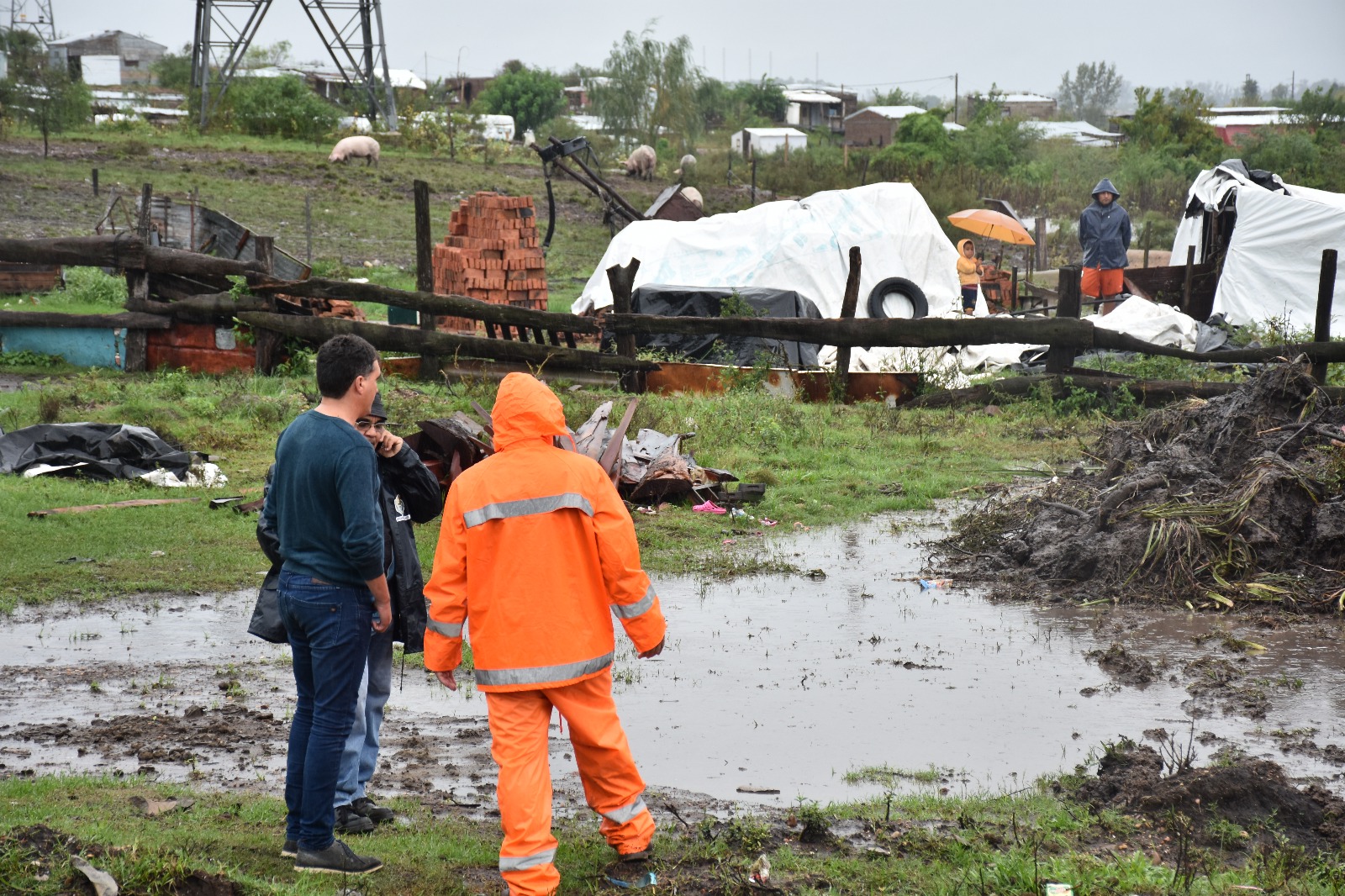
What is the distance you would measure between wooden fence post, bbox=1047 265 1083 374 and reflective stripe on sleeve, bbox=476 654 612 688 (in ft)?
33.7

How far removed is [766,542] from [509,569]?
5059 mm

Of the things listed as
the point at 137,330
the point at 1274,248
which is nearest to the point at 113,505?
the point at 137,330

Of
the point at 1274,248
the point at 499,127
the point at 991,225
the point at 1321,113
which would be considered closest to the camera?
the point at 1274,248

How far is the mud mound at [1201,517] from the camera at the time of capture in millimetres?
7297

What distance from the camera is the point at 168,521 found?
28.3 ft

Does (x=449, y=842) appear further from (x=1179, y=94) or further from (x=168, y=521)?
(x=1179, y=94)

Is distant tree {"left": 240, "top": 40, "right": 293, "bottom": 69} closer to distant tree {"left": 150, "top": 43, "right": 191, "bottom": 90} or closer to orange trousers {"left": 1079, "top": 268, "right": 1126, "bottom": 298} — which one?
distant tree {"left": 150, "top": 43, "right": 191, "bottom": 90}

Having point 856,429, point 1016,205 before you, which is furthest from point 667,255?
point 1016,205

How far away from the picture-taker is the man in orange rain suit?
3812 millimetres

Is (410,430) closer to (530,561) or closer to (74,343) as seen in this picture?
(74,343)

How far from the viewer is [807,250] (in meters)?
19.0

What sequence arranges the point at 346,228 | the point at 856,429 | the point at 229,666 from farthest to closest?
the point at 346,228 < the point at 856,429 < the point at 229,666

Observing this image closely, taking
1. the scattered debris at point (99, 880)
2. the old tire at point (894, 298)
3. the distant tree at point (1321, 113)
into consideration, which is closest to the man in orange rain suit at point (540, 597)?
the scattered debris at point (99, 880)

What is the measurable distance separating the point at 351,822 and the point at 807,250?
15793mm
